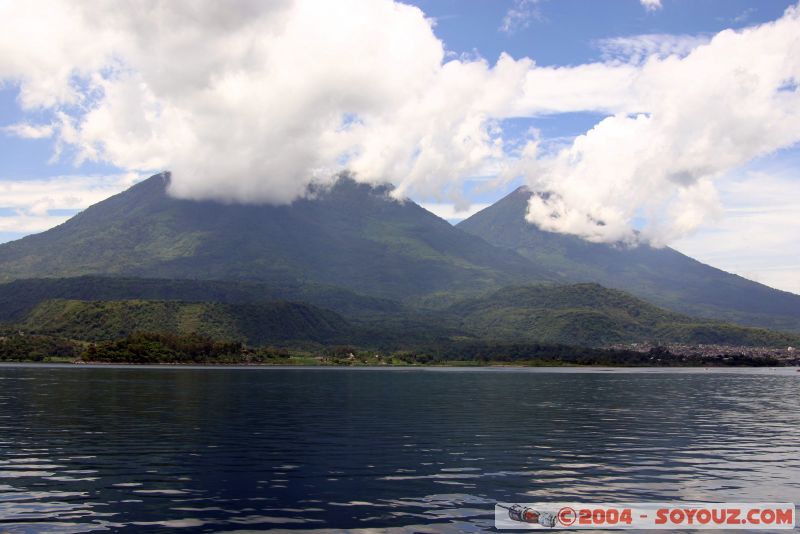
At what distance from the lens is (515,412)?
11069 cm

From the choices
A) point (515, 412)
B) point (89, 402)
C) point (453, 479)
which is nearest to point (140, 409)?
point (89, 402)

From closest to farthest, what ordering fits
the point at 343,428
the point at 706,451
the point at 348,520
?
the point at 348,520 → the point at 706,451 → the point at 343,428

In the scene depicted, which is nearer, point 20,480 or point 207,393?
point 20,480

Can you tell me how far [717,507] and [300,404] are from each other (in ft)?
268

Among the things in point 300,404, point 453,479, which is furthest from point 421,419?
point 453,479

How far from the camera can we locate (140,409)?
344 feet

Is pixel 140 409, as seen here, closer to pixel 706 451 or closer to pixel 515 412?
pixel 515 412

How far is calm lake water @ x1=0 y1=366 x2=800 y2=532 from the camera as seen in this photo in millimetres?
43031

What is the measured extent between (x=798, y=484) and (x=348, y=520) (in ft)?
112

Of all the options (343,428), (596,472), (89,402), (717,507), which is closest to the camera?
(717,507)

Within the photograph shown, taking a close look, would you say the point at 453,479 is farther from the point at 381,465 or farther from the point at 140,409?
the point at 140,409

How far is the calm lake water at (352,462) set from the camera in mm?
43031

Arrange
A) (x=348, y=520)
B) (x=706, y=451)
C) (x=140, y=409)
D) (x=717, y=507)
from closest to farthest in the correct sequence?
(x=348, y=520)
(x=717, y=507)
(x=706, y=451)
(x=140, y=409)

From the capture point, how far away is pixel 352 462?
2388 inches
